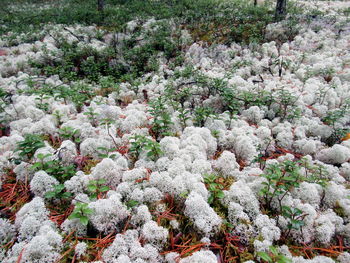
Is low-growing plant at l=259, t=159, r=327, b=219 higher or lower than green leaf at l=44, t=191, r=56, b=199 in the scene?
lower

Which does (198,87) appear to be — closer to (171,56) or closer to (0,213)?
(171,56)

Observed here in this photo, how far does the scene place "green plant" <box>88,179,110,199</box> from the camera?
2646mm

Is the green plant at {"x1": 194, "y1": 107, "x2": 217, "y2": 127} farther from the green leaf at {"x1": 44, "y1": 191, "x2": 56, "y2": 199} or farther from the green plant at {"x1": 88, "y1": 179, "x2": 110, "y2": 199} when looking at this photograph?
the green leaf at {"x1": 44, "y1": 191, "x2": 56, "y2": 199}

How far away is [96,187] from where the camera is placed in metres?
2.68

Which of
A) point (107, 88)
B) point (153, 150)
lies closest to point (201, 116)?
point (153, 150)

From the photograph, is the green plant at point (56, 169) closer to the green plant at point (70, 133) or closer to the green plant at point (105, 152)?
the green plant at point (105, 152)

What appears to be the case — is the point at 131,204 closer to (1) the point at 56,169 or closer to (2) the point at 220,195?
(2) the point at 220,195

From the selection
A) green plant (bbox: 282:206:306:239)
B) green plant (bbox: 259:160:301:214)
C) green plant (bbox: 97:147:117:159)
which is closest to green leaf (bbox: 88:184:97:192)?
green plant (bbox: 97:147:117:159)

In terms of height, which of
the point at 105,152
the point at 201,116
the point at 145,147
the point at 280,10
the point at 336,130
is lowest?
the point at 336,130

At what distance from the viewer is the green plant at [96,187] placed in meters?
2.65

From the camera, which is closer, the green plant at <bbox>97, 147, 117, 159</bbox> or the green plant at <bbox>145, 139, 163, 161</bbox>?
the green plant at <bbox>145, 139, 163, 161</bbox>

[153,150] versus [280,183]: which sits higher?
[153,150]

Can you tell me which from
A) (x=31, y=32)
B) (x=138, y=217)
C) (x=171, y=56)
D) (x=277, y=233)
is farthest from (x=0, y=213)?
(x=31, y=32)

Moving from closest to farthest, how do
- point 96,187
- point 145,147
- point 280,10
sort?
1. point 96,187
2. point 145,147
3. point 280,10
